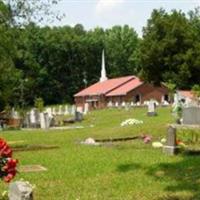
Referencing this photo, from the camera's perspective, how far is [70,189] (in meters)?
12.1

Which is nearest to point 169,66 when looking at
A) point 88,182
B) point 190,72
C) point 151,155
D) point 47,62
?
point 190,72

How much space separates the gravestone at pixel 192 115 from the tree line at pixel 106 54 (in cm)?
1770

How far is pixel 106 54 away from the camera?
11000 centimetres

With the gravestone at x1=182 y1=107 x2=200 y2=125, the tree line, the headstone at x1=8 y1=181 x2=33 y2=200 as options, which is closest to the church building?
the tree line

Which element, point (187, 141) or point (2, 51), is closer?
point (187, 141)

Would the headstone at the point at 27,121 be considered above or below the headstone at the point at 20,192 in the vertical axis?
above

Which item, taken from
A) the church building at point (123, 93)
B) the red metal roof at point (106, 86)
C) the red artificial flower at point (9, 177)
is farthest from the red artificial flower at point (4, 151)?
the red metal roof at point (106, 86)

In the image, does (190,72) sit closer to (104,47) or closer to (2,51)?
(104,47)

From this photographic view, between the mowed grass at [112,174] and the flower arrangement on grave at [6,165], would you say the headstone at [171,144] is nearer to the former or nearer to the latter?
the mowed grass at [112,174]

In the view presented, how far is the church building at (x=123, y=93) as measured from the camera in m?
79.7

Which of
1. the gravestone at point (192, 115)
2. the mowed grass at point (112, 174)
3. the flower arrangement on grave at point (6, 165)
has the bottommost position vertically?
the mowed grass at point (112, 174)

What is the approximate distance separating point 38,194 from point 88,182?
1.57 m

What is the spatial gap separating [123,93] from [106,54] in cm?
3215

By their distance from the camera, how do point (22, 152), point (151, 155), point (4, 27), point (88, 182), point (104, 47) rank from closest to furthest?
point (88, 182), point (151, 155), point (22, 152), point (4, 27), point (104, 47)
